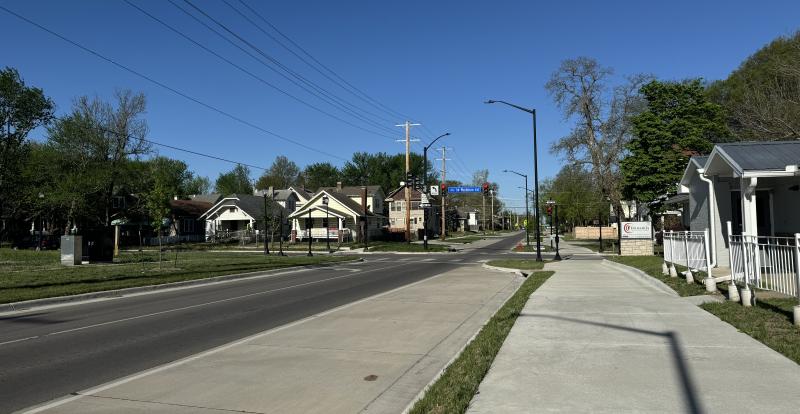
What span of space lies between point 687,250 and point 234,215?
191ft

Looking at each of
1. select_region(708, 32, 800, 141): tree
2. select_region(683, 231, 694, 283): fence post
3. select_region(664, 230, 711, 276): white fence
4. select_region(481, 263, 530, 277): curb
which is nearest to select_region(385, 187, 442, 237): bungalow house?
select_region(708, 32, 800, 141): tree

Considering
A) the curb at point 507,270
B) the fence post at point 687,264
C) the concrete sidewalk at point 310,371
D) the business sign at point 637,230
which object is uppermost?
the business sign at point 637,230

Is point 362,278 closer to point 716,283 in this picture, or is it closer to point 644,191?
point 716,283

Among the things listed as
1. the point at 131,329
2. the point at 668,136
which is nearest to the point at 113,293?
the point at 131,329

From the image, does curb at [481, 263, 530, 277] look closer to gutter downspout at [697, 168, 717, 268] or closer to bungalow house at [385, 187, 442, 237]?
gutter downspout at [697, 168, 717, 268]

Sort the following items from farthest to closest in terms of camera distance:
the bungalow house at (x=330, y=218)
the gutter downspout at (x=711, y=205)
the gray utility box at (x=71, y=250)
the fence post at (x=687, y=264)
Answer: the bungalow house at (x=330, y=218) → the gray utility box at (x=71, y=250) → the gutter downspout at (x=711, y=205) → the fence post at (x=687, y=264)

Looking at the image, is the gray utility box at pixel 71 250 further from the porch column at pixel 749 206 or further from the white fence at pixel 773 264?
the porch column at pixel 749 206

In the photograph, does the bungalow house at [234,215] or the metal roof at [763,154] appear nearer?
the metal roof at [763,154]

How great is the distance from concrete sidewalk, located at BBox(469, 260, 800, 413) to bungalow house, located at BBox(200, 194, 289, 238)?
5673cm

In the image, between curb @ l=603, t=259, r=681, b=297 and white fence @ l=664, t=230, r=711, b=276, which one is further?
white fence @ l=664, t=230, r=711, b=276

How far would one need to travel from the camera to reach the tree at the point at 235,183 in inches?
5108

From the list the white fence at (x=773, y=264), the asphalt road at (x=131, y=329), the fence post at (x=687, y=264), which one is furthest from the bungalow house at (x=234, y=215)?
the white fence at (x=773, y=264)

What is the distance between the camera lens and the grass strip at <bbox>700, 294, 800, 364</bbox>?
7058 mm

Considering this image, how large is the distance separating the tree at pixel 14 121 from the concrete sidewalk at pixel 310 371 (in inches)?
1889
